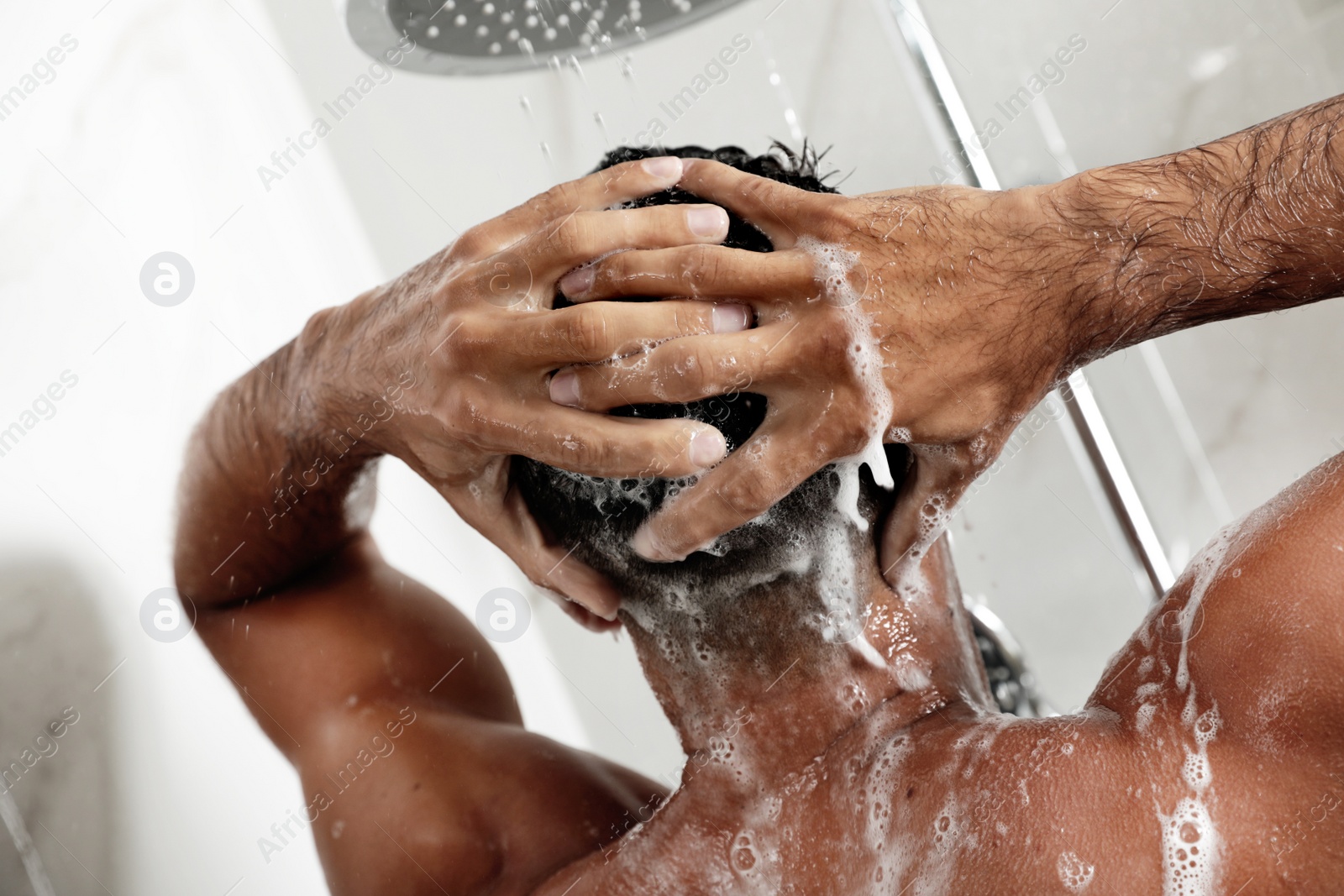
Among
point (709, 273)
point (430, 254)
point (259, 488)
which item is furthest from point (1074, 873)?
point (430, 254)

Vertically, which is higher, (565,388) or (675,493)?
(565,388)

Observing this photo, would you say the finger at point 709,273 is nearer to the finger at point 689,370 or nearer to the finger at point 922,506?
the finger at point 689,370

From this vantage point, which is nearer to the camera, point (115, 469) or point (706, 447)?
point (706, 447)

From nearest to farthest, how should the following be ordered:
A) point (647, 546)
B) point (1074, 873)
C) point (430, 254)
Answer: point (1074, 873), point (647, 546), point (430, 254)

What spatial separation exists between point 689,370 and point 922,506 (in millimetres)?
228

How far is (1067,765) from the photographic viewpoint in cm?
58

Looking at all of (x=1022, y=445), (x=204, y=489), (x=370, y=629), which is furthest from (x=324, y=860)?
(x=1022, y=445)

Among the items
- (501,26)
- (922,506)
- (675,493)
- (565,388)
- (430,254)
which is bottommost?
(922,506)

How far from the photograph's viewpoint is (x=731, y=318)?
1.96ft

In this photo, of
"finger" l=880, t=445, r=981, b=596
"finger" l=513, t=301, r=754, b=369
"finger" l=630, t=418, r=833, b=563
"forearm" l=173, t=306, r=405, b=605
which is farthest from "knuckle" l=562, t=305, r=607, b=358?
"forearm" l=173, t=306, r=405, b=605

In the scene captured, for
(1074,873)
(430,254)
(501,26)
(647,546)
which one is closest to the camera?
(1074,873)

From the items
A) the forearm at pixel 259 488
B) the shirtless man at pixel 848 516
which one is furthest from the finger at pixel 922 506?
the forearm at pixel 259 488

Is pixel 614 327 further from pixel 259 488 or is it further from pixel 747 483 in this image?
pixel 259 488

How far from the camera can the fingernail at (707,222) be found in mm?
603
